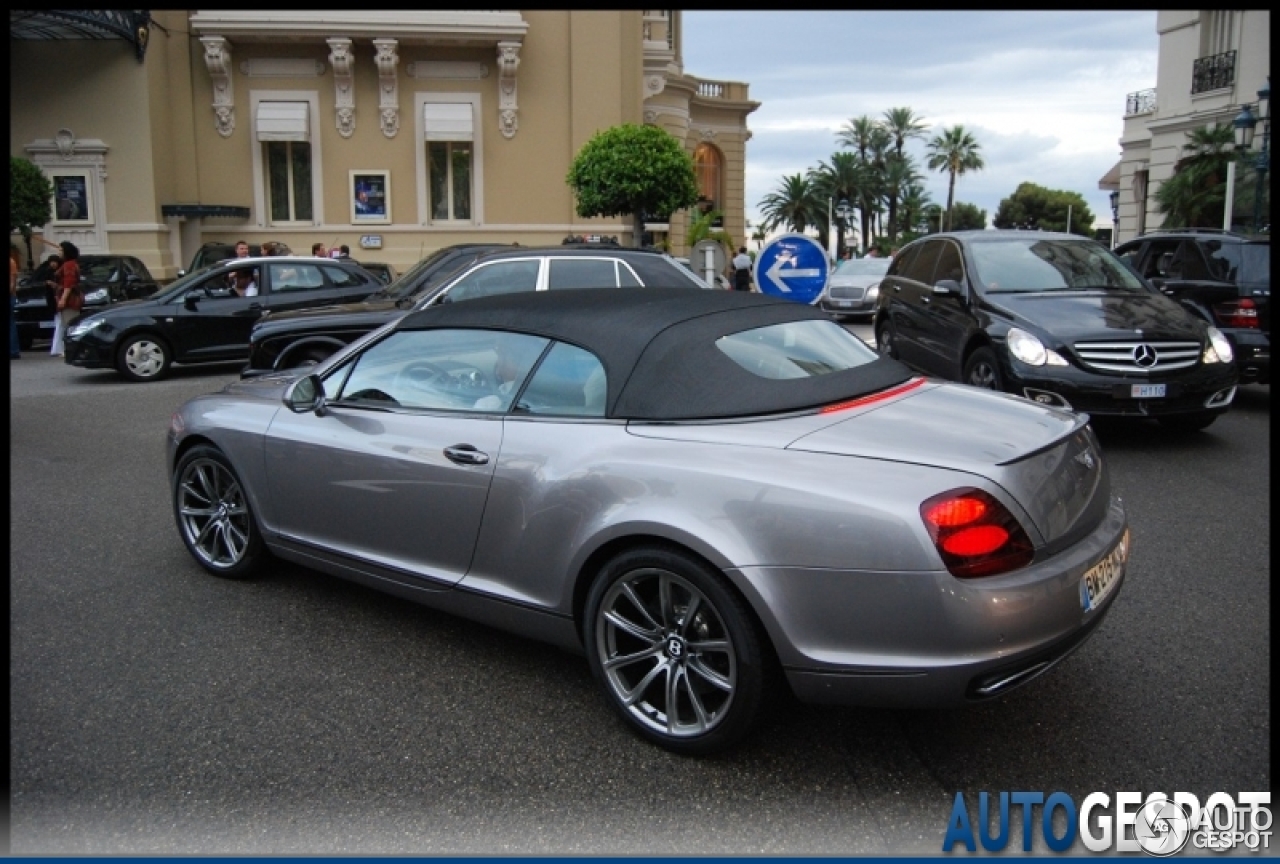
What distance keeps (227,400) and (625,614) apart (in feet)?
9.27

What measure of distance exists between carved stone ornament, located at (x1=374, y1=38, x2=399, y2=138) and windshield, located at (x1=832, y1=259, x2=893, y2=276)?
1277 cm

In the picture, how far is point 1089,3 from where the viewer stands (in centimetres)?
263

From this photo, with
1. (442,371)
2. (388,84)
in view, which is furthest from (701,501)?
(388,84)

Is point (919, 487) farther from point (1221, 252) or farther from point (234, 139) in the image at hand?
point (234, 139)

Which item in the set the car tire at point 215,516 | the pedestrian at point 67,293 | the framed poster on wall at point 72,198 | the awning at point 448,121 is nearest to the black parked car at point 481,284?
the car tire at point 215,516

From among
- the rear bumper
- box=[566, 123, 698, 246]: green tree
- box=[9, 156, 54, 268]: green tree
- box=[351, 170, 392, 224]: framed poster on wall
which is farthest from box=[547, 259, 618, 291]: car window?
box=[351, 170, 392, 224]: framed poster on wall

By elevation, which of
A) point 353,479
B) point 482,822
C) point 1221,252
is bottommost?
point 482,822

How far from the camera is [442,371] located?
4504mm

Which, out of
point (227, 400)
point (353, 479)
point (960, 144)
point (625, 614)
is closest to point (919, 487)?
point (625, 614)

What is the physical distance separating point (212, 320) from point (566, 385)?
11447 mm

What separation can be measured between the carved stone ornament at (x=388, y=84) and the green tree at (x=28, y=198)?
29.0 feet

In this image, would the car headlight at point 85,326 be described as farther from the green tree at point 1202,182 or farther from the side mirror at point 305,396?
the green tree at point 1202,182

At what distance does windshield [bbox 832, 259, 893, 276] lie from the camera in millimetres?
24094

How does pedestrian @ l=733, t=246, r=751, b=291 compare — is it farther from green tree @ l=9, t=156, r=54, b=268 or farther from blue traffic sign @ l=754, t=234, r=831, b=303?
green tree @ l=9, t=156, r=54, b=268
